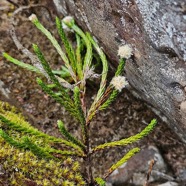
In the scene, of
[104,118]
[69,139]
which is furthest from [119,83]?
[104,118]

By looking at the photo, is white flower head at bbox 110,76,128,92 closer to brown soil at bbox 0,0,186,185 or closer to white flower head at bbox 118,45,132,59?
white flower head at bbox 118,45,132,59

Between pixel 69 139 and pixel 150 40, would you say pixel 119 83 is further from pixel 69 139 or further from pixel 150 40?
pixel 69 139

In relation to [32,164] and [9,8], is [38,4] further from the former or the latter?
[32,164]

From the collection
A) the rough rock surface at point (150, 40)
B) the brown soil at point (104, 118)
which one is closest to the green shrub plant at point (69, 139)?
the rough rock surface at point (150, 40)

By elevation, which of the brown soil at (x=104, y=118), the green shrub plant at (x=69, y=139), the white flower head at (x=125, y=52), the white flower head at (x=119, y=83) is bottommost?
the brown soil at (x=104, y=118)

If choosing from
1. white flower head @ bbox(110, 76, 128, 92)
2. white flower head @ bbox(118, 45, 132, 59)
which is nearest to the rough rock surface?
white flower head @ bbox(118, 45, 132, 59)

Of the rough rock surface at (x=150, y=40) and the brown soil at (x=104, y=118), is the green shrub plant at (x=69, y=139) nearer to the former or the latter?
the rough rock surface at (x=150, y=40)

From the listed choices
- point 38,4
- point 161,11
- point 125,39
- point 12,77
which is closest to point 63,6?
point 38,4

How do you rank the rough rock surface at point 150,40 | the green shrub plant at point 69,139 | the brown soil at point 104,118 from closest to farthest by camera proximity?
the rough rock surface at point 150,40, the green shrub plant at point 69,139, the brown soil at point 104,118
